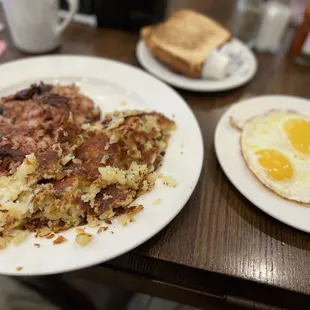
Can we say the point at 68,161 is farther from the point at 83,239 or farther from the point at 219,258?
the point at 219,258

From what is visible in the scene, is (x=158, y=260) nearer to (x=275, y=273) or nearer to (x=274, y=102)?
(x=275, y=273)

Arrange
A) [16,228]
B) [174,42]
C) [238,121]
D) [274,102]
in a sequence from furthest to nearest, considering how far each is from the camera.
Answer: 1. [174,42]
2. [274,102]
3. [238,121]
4. [16,228]

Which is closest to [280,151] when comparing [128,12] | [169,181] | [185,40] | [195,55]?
[169,181]

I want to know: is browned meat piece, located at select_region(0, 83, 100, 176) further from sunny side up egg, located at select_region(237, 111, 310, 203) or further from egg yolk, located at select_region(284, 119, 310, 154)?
egg yolk, located at select_region(284, 119, 310, 154)

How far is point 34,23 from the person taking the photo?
5.07 feet

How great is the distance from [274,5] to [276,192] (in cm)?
119

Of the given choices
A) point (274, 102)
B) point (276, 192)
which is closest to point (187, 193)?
point (276, 192)

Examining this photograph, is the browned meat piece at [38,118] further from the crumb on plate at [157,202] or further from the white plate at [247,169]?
the white plate at [247,169]

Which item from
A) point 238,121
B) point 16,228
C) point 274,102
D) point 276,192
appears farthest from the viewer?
point 274,102

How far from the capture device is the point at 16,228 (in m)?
0.86

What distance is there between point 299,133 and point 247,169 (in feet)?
0.93

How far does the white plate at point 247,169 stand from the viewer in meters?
0.98

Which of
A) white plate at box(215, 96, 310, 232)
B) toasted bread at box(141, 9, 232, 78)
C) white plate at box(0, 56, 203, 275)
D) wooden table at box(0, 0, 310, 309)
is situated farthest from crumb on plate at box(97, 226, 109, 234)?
toasted bread at box(141, 9, 232, 78)

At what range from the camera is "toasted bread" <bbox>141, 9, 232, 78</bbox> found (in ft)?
5.06
